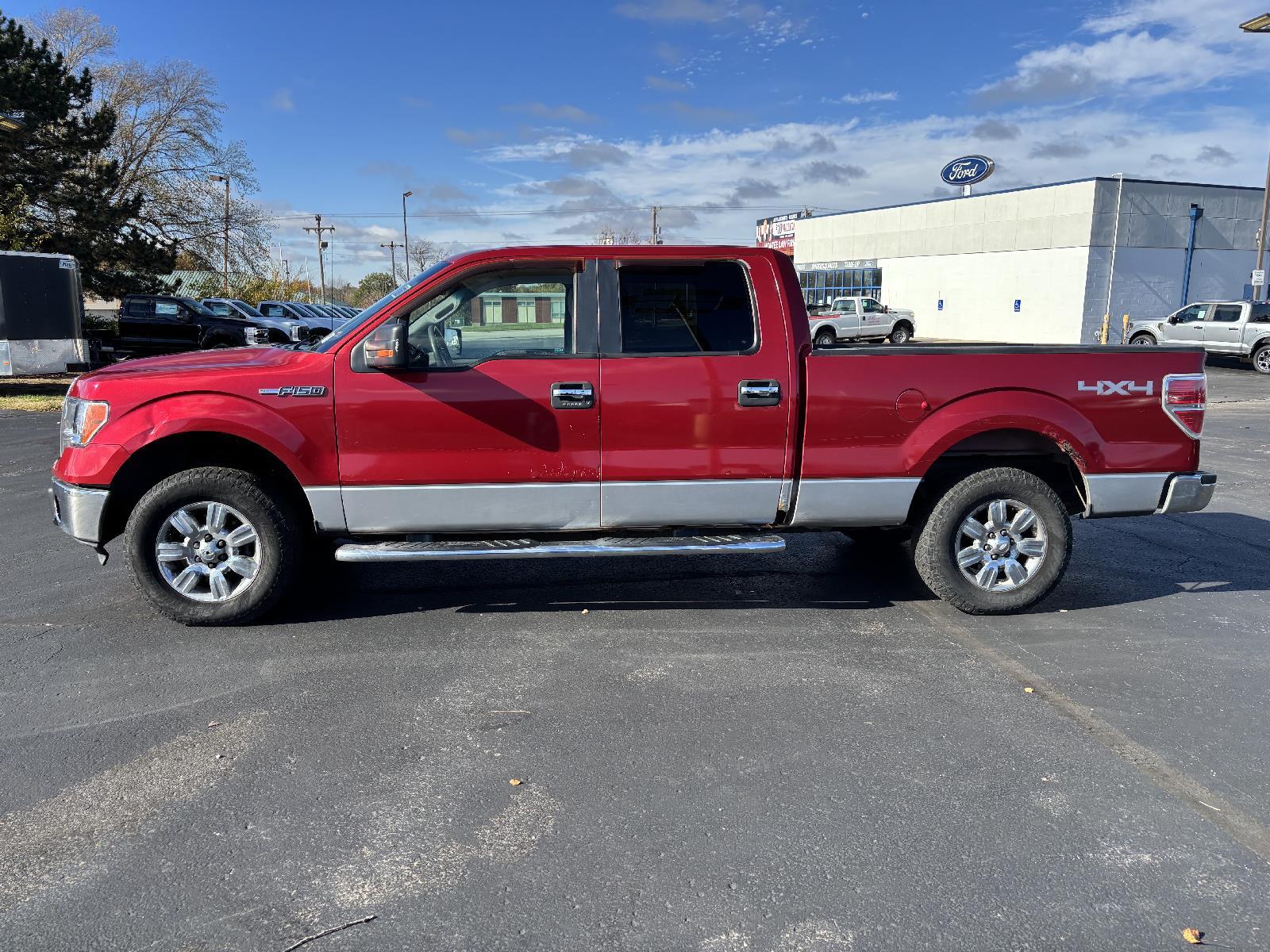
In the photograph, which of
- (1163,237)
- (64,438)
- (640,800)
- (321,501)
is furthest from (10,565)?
(1163,237)

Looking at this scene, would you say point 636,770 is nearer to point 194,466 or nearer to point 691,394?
point 691,394

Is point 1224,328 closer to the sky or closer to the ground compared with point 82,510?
closer to the sky

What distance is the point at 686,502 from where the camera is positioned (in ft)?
16.0

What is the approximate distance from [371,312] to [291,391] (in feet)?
2.01

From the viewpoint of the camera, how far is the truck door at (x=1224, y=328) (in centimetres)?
2527

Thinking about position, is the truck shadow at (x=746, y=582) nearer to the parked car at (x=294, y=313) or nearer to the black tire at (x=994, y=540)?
the black tire at (x=994, y=540)

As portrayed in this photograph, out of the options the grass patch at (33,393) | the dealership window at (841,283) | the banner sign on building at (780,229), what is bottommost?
the grass patch at (33,393)

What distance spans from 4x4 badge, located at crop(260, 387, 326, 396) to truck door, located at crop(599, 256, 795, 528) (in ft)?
4.95

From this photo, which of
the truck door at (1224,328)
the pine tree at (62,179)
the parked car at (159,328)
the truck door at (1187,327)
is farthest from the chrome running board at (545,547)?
the truck door at (1224,328)

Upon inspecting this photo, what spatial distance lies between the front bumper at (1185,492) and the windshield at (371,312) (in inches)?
170

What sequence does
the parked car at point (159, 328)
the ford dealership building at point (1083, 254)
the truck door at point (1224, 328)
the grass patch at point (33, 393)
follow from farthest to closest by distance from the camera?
the ford dealership building at point (1083, 254)
the truck door at point (1224, 328)
the parked car at point (159, 328)
the grass patch at point (33, 393)

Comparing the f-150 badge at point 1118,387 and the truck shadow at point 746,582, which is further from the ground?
the f-150 badge at point 1118,387

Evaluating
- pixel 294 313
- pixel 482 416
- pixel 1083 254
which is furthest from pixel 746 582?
pixel 1083 254

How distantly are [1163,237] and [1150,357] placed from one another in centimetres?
3801
